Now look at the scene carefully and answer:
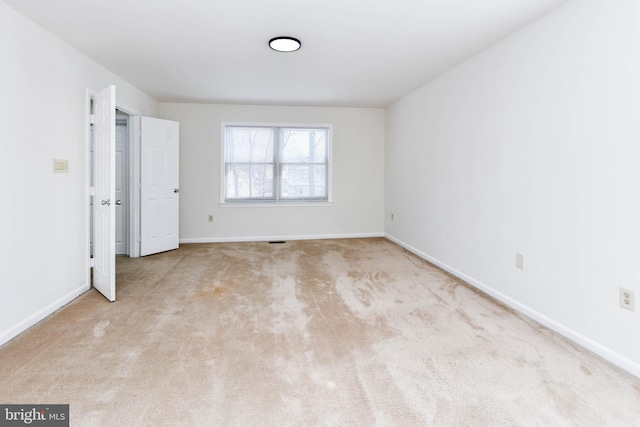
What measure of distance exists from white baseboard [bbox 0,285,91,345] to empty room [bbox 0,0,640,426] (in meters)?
0.02

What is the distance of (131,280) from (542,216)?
13.0ft

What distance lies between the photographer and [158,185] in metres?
4.99

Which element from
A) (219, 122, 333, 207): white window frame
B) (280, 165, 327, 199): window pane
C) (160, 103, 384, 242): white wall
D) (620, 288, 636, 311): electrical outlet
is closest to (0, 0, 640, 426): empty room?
(620, 288, 636, 311): electrical outlet

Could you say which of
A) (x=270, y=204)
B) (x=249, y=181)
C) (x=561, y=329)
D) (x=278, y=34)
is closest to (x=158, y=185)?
(x=249, y=181)

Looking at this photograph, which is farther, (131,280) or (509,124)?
(131,280)

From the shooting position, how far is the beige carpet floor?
1.62m

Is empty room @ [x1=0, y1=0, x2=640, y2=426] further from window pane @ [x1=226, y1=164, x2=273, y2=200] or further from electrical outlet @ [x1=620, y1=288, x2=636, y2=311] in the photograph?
window pane @ [x1=226, y1=164, x2=273, y2=200]

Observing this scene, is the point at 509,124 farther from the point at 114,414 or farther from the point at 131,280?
the point at 131,280

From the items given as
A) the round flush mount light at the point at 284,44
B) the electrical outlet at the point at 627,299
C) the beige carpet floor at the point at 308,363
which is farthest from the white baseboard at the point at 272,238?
the electrical outlet at the point at 627,299

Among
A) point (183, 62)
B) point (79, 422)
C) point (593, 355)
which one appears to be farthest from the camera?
point (183, 62)

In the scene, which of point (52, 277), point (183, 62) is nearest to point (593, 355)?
point (52, 277)

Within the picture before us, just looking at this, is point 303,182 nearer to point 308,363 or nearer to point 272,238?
point 272,238

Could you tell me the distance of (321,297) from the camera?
319 centimetres

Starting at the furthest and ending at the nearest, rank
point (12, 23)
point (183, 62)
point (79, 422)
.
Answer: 1. point (183, 62)
2. point (12, 23)
3. point (79, 422)
